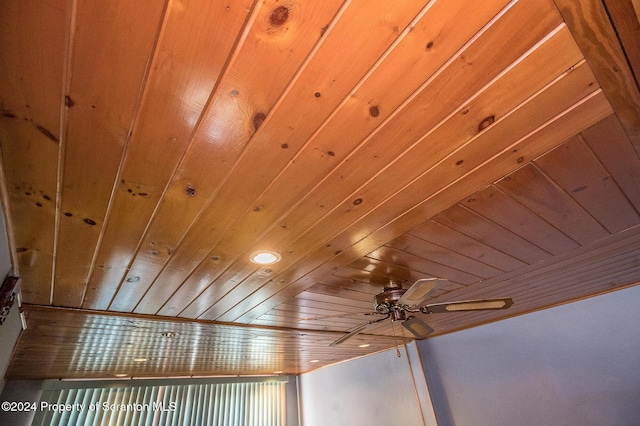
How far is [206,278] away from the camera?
1.40 m

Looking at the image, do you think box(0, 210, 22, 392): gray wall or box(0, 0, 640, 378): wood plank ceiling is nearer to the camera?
box(0, 0, 640, 378): wood plank ceiling

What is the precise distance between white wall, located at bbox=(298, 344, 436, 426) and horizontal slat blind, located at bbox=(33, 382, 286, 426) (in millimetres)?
696

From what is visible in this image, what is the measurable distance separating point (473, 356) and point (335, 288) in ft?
7.34

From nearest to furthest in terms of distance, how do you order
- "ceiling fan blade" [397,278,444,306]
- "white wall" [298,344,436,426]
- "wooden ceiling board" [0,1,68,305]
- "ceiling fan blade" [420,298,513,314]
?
"wooden ceiling board" [0,1,68,305], "ceiling fan blade" [397,278,444,306], "ceiling fan blade" [420,298,513,314], "white wall" [298,344,436,426]

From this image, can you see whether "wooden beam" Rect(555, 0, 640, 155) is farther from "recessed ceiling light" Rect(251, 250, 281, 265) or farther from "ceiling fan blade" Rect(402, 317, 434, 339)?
"ceiling fan blade" Rect(402, 317, 434, 339)

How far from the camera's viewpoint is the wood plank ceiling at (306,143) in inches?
21.5

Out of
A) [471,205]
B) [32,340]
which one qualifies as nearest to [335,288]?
[471,205]

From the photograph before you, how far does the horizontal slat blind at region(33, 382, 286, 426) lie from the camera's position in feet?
11.3

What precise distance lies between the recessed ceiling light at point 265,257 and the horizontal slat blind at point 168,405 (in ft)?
12.7

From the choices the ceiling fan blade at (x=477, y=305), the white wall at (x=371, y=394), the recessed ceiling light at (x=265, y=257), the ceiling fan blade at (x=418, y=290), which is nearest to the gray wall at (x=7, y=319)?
the recessed ceiling light at (x=265, y=257)

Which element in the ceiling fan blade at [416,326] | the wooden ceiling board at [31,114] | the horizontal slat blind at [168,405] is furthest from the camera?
the horizontal slat blind at [168,405]

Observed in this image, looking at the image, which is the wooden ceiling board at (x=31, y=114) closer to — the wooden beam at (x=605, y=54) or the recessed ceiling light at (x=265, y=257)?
the recessed ceiling light at (x=265, y=257)

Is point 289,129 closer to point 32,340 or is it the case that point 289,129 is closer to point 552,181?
point 552,181

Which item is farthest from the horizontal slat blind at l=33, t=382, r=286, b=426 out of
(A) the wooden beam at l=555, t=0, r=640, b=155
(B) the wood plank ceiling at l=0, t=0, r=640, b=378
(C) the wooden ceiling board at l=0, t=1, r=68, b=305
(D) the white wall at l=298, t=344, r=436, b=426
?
(A) the wooden beam at l=555, t=0, r=640, b=155
